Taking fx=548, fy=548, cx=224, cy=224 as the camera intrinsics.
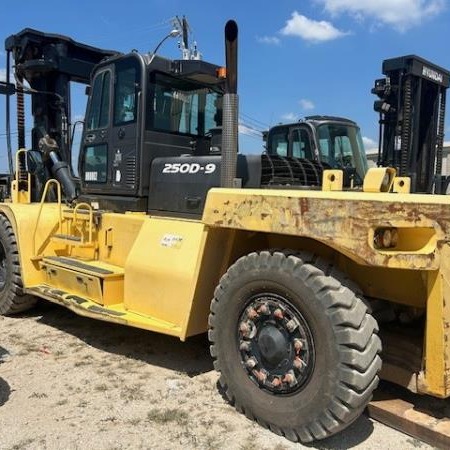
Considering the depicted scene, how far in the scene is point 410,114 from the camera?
8.12 meters

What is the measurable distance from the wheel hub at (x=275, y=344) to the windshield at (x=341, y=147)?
656 cm

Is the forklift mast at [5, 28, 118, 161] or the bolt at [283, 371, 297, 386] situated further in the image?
the forklift mast at [5, 28, 118, 161]

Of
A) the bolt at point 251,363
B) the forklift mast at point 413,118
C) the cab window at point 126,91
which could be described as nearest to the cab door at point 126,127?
the cab window at point 126,91

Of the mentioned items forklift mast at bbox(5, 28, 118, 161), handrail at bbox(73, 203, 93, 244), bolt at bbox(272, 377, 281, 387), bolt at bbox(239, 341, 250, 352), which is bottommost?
bolt at bbox(272, 377, 281, 387)

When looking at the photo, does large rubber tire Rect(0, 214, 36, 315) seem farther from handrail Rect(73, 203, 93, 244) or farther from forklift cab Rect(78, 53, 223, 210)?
forklift cab Rect(78, 53, 223, 210)

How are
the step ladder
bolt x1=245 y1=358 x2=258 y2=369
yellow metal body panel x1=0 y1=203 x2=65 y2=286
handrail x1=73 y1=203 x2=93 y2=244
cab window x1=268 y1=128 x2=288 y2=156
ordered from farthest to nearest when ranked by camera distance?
1. cab window x1=268 y1=128 x2=288 y2=156
2. yellow metal body panel x1=0 y1=203 x2=65 y2=286
3. handrail x1=73 y1=203 x2=93 y2=244
4. the step ladder
5. bolt x1=245 y1=358 x2=258 y2=369

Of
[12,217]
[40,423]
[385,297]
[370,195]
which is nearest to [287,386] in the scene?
[385,297]

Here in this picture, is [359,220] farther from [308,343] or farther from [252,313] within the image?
[252,313]

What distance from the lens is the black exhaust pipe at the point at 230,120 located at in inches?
153

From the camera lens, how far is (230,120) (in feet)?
13.1

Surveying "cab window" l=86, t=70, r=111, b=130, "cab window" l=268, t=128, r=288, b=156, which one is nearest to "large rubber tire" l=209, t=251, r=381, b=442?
"cab window" l=86, t=70, r=111, b=130

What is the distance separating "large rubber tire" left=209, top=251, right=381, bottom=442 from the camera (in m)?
3.09

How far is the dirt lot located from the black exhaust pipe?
162 centimetres

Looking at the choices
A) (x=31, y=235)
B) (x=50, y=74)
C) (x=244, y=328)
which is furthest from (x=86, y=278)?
(x=50, y=74)
